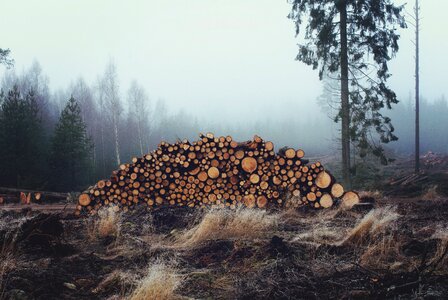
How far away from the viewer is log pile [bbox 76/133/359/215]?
29.8 feet

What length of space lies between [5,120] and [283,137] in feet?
193

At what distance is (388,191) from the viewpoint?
16734mm

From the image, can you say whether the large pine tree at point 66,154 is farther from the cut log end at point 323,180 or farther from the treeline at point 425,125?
the treeline at point 425,125

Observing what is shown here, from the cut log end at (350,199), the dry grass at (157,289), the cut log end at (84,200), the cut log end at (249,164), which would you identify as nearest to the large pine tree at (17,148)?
the cut log end at (84,200)

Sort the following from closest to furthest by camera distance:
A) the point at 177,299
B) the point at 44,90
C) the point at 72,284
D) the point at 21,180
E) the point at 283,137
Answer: the point at 177,299 < the point at 72,284 < the point at 21,180 < the point at 44,90 < the point at 283,137

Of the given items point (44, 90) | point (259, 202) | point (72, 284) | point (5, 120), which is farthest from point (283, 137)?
point (72, 284)

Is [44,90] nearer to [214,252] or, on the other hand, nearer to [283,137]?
[283,137]

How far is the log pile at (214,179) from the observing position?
9.07 m

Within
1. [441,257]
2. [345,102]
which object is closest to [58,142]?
[345,102]

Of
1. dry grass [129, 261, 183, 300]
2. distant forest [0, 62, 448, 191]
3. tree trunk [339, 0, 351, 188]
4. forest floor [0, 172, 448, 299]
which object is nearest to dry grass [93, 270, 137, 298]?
forest floor [0, 172, 448, 299]

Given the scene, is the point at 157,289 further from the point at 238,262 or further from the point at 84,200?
the point at 84,200

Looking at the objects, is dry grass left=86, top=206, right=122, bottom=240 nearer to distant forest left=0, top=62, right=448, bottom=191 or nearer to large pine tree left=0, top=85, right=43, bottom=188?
distant forest left=0, top=62, right=448, bottom=191

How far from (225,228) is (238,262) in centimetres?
142

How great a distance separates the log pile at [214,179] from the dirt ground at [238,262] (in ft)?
7.85
